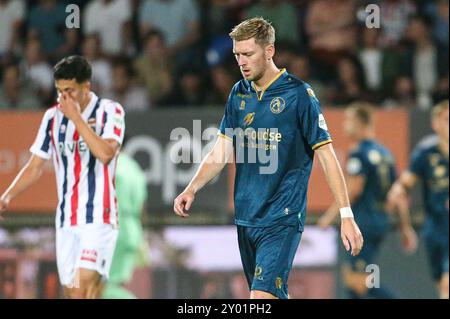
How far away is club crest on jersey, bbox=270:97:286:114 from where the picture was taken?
6.50 metres

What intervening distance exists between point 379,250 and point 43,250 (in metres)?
3.60

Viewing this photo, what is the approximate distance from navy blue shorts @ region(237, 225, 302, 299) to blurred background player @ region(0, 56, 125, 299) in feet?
4.48

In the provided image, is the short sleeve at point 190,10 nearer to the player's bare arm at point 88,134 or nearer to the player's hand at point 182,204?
the player's bare arm at point 88,134

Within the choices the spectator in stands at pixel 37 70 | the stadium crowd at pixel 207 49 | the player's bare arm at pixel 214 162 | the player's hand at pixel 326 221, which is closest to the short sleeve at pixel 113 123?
the player's bare arm at pixel 214 162

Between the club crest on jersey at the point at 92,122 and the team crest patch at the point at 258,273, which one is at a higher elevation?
the club crest on jersey at the point at 92,122

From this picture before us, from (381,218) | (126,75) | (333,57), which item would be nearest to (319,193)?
(381,218)

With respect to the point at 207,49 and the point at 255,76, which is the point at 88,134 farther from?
the point at 207,49

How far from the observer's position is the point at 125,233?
10.3 metres

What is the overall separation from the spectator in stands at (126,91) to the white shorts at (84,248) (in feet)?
16.8

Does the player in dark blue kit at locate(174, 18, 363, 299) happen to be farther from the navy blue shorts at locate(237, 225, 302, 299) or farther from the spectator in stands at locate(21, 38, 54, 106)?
the spectator in stands at locate(21, 38, 54, 106)

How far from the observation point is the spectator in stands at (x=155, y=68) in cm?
1272

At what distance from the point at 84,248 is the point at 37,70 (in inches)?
232

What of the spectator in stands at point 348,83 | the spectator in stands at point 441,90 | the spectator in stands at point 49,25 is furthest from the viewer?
the spectator in stands at point 49,25

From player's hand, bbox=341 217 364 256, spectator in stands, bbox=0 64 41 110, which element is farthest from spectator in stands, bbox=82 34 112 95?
player's hand, bbox=341 217 364 256
